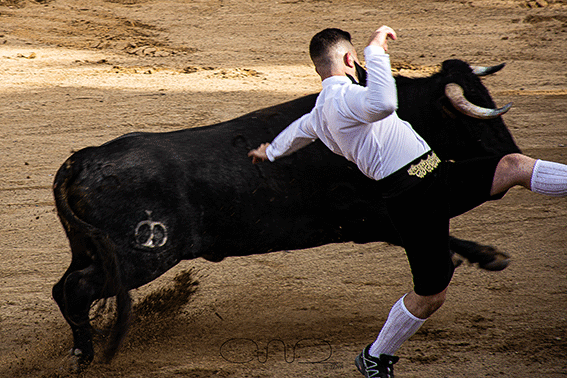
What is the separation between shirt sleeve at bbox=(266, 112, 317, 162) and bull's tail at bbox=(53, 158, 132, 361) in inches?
41.2

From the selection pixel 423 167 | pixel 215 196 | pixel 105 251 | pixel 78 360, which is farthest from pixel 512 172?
pixel 78 360

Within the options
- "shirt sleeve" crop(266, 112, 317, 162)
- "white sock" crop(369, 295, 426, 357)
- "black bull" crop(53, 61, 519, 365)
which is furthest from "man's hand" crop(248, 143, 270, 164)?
"white sock" crop(369, 295, 426, 357)

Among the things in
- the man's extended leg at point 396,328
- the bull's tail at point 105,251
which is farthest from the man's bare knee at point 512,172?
the bull's tail at point 105,251

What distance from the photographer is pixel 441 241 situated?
8.30 ft

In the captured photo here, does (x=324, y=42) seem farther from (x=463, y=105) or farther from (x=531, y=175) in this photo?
(x=531, y=175)

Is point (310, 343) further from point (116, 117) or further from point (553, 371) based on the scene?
point (116, 117)

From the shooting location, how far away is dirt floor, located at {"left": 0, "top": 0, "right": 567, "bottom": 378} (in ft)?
11.5

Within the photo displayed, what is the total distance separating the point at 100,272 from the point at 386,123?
5.91ft

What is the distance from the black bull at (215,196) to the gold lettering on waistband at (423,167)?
0.68 metres

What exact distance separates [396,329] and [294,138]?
1181mm

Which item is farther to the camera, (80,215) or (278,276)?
(278,276)

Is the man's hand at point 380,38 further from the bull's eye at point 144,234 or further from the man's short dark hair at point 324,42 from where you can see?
the bull's eye at point 144,234

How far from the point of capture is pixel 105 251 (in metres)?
2.81

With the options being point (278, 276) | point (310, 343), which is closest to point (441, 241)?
point (310, 343)
